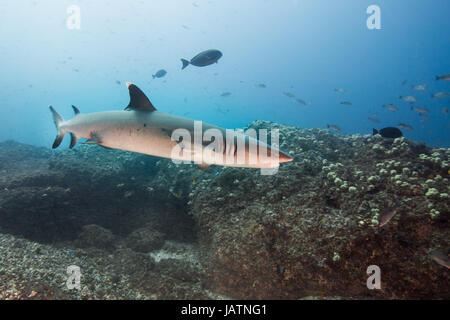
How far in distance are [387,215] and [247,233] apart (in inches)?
97.1

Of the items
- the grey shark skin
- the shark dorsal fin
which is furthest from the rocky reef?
the shark dorsal fin

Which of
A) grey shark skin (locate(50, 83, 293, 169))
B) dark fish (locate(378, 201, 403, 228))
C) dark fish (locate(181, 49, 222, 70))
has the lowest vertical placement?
dark fish (locate(378, 201, 403, 228))

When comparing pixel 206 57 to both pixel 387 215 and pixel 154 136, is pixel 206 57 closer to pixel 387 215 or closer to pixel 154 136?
pixel 154 136

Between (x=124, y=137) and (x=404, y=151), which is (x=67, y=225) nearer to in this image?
(x=124, y=137)

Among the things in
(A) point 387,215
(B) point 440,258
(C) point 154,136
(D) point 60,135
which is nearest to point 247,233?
(A) point 387,215

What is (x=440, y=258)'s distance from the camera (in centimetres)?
298

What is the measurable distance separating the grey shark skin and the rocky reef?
242cm

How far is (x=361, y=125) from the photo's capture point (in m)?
141

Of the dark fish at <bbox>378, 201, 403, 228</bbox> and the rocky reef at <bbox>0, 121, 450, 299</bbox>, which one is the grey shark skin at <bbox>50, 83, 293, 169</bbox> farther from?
the dark fish at <bbox>378, 201, 403, 228</bbox>

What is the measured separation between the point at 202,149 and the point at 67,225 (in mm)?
6316

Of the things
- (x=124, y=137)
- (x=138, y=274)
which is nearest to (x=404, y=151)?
(x=124, y=137)

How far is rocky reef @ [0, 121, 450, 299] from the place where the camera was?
348cm

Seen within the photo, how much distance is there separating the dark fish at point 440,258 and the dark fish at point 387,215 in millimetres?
648

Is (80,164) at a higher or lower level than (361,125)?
lower
